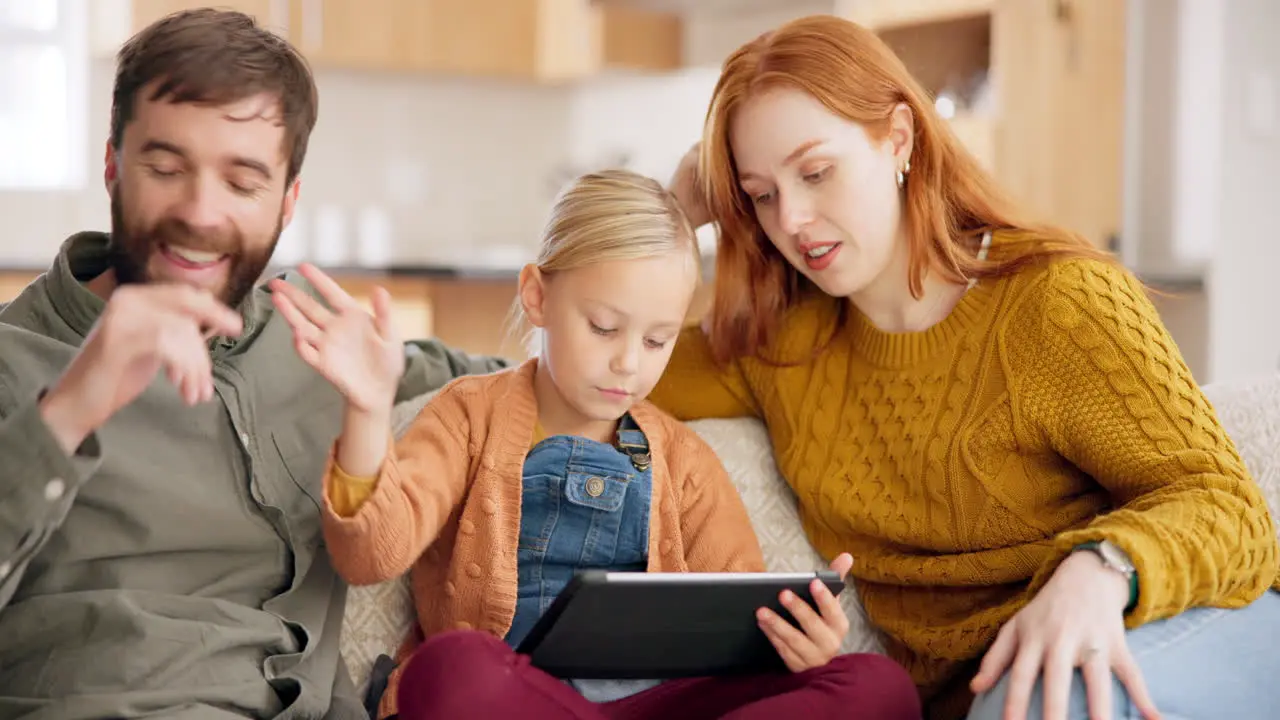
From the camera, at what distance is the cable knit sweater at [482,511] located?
4.39ft

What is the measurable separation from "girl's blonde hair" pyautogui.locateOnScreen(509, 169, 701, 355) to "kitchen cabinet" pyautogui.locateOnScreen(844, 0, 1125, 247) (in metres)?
2.44

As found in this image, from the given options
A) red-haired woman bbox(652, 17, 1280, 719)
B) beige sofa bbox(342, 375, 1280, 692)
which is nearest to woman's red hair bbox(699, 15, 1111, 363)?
red-haired woman bbox(652, 17, 1280, 719)

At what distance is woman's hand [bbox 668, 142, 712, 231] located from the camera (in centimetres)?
173

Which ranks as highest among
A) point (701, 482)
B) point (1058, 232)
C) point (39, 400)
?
point (1058, 232)

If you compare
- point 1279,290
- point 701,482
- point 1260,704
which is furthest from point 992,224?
point 1279,290

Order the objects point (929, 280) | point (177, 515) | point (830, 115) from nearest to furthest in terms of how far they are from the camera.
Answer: point (177, 515)
point (830, 115)
point (929, 280)

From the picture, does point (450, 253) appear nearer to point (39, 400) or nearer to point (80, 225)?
point (80, 225)

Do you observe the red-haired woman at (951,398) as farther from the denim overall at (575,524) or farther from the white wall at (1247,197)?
the white wall at (1247,197)

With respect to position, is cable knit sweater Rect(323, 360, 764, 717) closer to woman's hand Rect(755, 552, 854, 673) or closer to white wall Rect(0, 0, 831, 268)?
woman's hand Rect(755, 552, 854, 673)

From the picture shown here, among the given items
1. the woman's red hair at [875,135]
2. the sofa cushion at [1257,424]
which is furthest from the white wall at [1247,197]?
the woman's red hair at [875,135]

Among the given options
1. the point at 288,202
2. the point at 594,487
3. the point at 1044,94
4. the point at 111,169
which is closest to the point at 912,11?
the point at 1044,94

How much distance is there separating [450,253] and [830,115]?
3.72 m

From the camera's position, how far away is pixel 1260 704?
4.36ft

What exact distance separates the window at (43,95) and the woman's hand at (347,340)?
12.3ft
